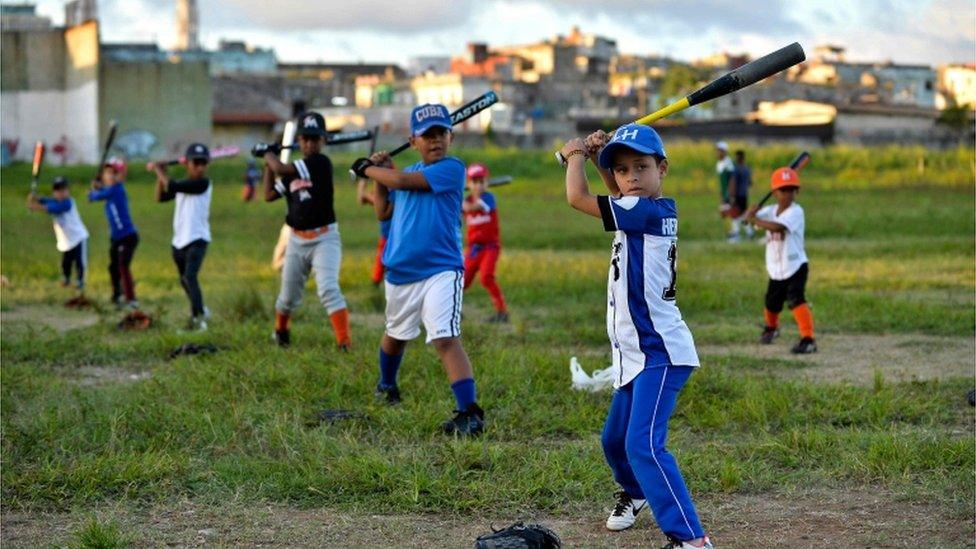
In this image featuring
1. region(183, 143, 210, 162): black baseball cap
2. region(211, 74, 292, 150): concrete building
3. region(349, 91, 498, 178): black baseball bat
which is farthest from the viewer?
region(211, 74, 292, 150): concrete building

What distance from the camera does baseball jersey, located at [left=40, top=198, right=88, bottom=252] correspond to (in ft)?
56.5

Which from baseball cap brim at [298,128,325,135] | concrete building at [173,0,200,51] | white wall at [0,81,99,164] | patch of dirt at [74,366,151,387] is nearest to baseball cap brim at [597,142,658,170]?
baseball cap brim at [298,128,325,135]

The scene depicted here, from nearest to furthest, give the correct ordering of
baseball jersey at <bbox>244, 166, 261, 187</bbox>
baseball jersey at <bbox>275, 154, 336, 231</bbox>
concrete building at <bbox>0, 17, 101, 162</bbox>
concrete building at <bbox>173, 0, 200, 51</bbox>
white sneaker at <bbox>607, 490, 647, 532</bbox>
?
white sneaker at <bbox>607, 490, 647, 532</bbox>, baseball jersey at <bbox>275, 154, 336, 231</bbox>, baseball jersey at <bbox>244, 166, 261, 187</bbox>, concrete building at <bbox>0, 17, 101, 162</bbox>, concrete building at <bbox>173, 0, 200, 51</bbox>

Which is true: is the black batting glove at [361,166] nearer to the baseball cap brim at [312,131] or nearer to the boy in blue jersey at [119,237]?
the baseball cap brim at [312,131]

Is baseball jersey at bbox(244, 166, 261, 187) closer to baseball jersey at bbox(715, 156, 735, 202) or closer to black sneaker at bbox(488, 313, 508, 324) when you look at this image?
baseball jersey at bbox(715, 156, 735, 202)

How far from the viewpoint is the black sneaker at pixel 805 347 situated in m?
11.6

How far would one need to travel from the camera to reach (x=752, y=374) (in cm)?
1032

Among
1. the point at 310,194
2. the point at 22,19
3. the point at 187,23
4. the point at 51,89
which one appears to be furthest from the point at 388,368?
the point at 187,23

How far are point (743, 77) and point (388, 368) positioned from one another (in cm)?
349

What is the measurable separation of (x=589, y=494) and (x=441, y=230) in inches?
93.8

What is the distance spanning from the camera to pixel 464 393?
327 inches

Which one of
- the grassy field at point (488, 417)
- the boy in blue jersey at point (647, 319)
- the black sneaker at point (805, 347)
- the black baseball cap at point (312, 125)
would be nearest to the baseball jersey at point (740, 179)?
the grassy field at point (488, 417)

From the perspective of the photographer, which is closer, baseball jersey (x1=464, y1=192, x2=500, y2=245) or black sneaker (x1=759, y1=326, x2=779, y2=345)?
black sneaker (x1=759, y1=326, x2=779, y2=345)

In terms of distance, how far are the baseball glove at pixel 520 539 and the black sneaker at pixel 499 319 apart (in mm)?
8202
